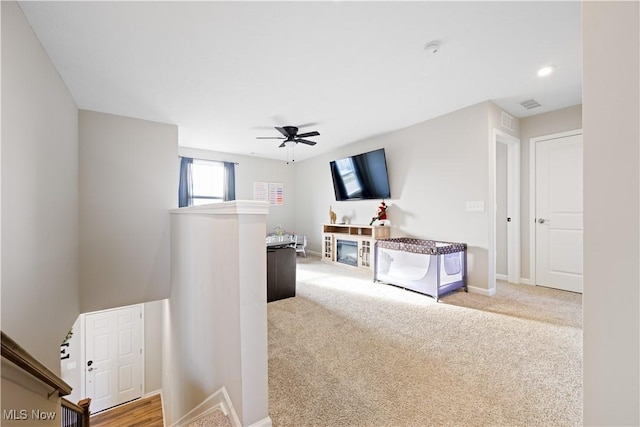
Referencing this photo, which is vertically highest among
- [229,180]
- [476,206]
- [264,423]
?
[229,180]

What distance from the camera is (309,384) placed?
5.35 feet

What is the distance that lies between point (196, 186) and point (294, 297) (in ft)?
12.2

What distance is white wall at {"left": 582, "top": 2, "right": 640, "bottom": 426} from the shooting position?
45 cm

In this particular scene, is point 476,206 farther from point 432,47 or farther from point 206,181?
point 206,181

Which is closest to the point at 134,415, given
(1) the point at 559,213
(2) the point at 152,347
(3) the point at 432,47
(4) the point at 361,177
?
(2) the point at 152,347

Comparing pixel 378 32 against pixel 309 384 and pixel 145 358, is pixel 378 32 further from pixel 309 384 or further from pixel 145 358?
pixel 145 358

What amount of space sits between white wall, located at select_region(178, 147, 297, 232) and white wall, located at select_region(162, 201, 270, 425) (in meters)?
3.61

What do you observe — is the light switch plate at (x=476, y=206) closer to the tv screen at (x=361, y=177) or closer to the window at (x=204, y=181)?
the tv screen at (x=361, y=177)

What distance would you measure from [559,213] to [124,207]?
230 inches

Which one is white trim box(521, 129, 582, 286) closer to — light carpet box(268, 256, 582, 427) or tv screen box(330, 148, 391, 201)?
light carpet box(268, 256, 582, 427)

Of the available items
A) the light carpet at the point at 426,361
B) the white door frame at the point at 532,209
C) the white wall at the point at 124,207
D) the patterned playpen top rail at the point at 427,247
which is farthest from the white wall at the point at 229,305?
the white door frame at the point at 532,209

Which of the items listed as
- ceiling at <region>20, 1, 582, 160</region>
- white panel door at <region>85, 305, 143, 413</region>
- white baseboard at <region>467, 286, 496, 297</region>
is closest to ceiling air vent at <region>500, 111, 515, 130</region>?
ceiling at <region>20, 1, 582, 160</region>

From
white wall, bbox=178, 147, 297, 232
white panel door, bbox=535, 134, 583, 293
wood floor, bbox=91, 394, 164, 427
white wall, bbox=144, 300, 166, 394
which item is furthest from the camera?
white wall, bbox=178, 147, 297, 232

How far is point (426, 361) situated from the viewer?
1.83 m
